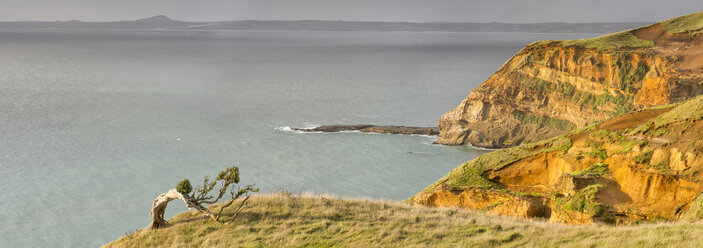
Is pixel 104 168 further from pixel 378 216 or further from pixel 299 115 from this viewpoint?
pixel 378 216

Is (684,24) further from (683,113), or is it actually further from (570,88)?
(683,113)

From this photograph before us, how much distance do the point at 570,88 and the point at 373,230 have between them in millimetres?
46109

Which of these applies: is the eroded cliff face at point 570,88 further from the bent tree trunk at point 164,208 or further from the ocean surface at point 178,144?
the bent tree trunk at point 164,208

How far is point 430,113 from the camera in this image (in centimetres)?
8406

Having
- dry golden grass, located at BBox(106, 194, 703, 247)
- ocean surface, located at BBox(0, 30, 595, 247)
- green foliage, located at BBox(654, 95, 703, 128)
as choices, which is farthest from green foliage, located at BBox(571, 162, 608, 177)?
ocean surface, located at BBox(0, 30, 595, 247)

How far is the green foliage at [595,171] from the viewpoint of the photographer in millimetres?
21688

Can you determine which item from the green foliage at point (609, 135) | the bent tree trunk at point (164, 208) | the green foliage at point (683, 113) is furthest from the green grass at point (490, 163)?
the bent tree trunk at point (164, 208)

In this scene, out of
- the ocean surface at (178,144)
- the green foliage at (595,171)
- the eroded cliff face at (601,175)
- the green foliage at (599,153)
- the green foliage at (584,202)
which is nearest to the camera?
the eroded cliff face at (601,175)

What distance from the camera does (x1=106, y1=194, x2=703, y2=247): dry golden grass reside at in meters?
15.6

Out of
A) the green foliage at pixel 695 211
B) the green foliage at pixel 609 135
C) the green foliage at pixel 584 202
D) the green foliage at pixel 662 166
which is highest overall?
Answer: the green foliage at pixel 609 135

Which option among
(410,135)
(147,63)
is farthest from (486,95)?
(147,63)

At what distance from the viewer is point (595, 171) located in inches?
869

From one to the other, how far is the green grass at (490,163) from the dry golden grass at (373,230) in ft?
11.0

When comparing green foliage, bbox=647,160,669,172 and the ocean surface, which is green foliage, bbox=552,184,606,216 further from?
the ocean surface
